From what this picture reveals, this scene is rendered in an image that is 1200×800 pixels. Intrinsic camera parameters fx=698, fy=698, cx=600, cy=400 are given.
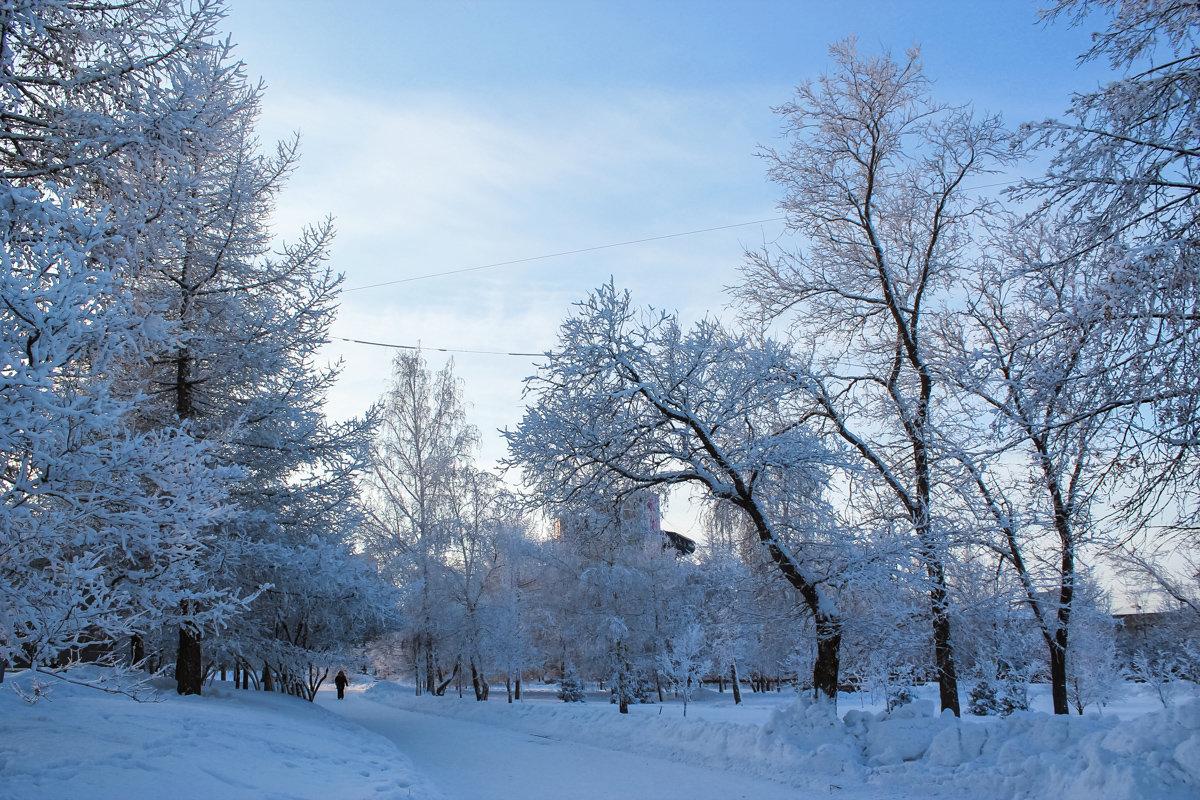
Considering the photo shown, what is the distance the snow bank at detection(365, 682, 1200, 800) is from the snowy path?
18.2 inches

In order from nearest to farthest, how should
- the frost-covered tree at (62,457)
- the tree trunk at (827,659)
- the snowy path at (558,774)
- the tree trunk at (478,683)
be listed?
the frost-covered tree at (62,457) < the snowy path at (558,774) < the tree trunk at (827,659) < the tree trunk at (478,683)

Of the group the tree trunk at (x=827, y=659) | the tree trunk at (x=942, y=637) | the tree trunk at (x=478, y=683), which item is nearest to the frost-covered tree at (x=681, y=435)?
the tree trunk at (x=827, y=659)

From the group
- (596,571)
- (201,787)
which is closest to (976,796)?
(201,787)

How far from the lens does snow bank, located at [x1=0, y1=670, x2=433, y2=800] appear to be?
17.5 ft

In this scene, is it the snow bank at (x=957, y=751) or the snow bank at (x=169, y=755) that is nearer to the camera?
the snow bank at (x=169, y=755)

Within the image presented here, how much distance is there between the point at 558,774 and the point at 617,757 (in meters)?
2.00

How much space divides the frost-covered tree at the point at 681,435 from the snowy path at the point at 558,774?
7.14 ft

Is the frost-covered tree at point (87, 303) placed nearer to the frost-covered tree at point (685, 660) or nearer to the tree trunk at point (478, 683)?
the frost-covered tree at point (685, 660)

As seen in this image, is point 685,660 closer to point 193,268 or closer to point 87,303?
point 193,268

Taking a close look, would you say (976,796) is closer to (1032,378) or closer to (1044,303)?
(1032,378)

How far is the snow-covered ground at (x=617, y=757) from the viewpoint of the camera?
600cm

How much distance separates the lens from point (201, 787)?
229 inches

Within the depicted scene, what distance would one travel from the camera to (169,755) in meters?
6.52

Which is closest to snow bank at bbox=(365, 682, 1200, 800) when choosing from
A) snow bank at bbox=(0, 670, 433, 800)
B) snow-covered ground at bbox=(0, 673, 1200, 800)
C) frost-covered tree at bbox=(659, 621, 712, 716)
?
snow-covered ground at bbox=(0, 673, 1200, 800)
